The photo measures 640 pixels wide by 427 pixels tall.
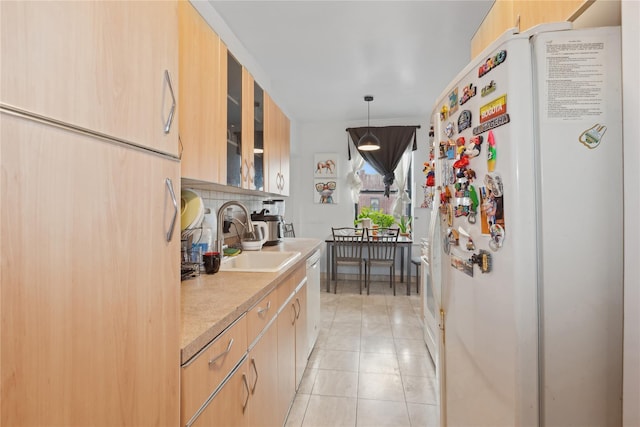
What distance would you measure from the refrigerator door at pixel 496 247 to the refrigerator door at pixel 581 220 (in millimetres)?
45

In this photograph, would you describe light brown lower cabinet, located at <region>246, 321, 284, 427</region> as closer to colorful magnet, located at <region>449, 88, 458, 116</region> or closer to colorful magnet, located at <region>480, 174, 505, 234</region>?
colorful magnet, located at <region>480, 174, 505, 234</region>

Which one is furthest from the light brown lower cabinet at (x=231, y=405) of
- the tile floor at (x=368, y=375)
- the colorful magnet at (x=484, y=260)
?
the colorful magnet at (x=484, y=260)

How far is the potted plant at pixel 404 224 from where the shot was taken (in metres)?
4.81

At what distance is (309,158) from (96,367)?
477 cm

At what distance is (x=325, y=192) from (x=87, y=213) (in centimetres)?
462

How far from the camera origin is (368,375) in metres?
2.21

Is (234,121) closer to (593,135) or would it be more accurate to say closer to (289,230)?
(593,135)

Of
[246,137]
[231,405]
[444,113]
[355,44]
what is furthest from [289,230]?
[231,405]

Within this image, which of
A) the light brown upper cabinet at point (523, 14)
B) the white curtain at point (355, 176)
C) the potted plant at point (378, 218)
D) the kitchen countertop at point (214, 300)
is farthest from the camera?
the white curtain at point (355, 176)

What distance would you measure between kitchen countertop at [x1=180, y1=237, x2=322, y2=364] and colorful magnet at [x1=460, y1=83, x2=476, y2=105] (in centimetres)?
107

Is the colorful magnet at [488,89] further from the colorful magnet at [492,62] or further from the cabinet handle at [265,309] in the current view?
the cabinet handle at [265,309]

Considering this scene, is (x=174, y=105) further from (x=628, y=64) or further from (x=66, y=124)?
(x=628, y=64)

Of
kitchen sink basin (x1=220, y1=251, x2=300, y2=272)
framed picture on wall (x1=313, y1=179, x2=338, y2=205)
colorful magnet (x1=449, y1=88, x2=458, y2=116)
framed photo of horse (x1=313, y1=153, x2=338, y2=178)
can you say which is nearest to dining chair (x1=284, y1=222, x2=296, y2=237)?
framed picture on wall (x1=313, y1=179, x2=338, y2=205)

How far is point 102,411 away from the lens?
1.72ft
